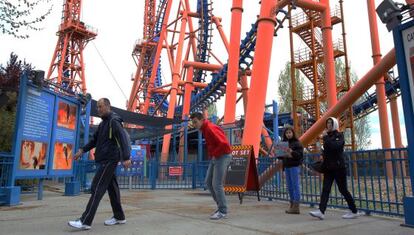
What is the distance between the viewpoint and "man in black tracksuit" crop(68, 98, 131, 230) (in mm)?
4534

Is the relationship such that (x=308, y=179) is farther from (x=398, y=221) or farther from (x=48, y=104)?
(x=48, y=104)

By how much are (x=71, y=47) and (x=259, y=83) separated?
39.8 m

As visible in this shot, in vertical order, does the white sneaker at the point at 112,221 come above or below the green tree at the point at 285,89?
below

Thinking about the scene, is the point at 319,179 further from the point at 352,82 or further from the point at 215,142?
the point at 352,82

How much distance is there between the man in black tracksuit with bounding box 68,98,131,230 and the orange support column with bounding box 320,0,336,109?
1160 centimetres


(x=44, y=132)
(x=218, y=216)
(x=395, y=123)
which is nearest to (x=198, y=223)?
(x=218, y=216)

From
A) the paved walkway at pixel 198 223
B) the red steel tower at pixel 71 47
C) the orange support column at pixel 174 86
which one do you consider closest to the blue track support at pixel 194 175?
the paved walkway at pixel 198 223

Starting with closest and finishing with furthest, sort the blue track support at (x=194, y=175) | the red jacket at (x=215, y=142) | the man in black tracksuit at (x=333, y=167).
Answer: the man in black tracksuit at (x=333, y=167) < the red jacket at (x=215, y=142) < the blue track support at (x=194, y=175)

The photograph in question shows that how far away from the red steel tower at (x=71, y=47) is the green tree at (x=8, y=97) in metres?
29.5

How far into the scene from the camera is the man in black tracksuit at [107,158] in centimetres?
453

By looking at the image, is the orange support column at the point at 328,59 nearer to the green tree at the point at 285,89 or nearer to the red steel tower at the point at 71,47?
the green tree at the point at 285,89

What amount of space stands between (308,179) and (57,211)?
5250mm

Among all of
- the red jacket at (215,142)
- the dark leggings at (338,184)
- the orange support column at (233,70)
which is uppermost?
the orange support column at (233,70)

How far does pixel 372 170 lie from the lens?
6.04 m
